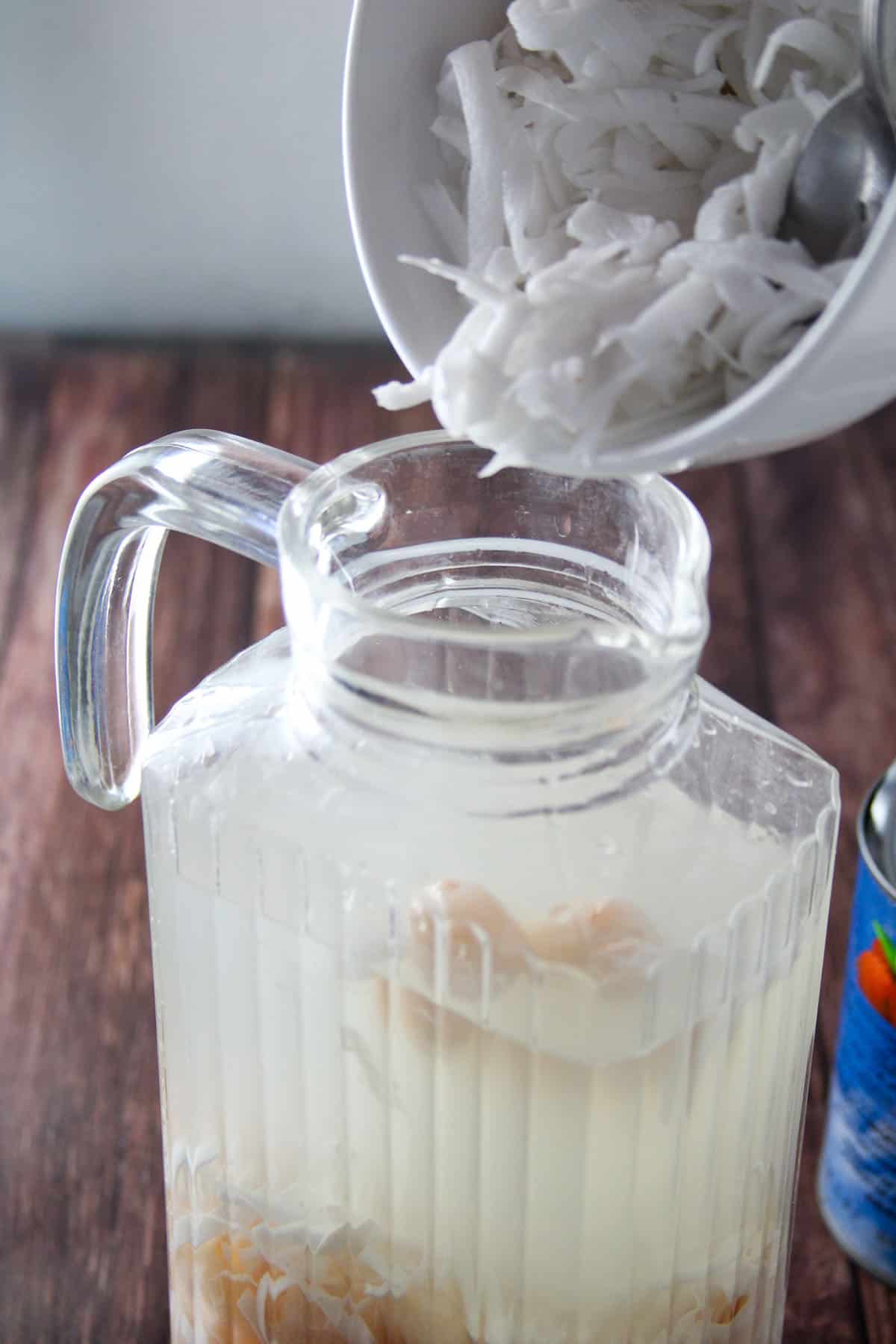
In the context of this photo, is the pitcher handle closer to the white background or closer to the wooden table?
the wooden table

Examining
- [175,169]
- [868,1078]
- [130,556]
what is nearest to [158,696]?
[130,556]

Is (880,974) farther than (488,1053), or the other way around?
(880,974)

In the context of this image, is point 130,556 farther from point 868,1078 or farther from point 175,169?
point 175,169

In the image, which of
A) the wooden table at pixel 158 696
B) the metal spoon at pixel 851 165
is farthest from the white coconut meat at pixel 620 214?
the wooden table at pixel 158 696

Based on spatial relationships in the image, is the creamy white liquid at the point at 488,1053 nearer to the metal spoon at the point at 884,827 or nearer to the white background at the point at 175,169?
the metal spoon at the point at 884,827

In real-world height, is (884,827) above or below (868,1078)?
above

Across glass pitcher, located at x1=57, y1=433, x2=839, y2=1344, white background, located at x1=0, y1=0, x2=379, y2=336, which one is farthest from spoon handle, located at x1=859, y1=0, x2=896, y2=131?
white background, located at x1=0, y1=0, x2=379, y2=336
